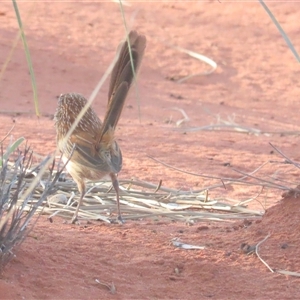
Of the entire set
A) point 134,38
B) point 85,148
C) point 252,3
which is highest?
point 134,38

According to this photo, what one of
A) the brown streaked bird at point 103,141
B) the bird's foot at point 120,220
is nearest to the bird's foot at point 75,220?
the brown streaked bird at point 103,141

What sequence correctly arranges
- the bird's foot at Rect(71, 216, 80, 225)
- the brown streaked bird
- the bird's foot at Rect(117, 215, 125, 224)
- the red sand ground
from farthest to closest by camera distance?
the bird's foot at Rect(117, 215, 125, 224) → the bird's foot at Rect(71, 216, 80, 225) → the brown streaked bird → the red sand ground

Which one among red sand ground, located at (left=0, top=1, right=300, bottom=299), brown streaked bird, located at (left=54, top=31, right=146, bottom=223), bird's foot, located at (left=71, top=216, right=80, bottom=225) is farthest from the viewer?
bird's foot, located at (left=71, top=216, right=80, bottom=225)

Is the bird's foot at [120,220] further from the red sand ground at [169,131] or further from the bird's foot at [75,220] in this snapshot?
the bird's foot at [75,220]

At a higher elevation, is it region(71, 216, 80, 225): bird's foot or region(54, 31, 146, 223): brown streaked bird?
region(54, 31, 146, 223): brown streaked bird

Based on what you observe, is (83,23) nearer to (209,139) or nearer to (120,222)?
(209,139)

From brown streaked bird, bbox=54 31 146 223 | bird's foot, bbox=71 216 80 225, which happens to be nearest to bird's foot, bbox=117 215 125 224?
brown streaked bird, bbox=54 31 146 223

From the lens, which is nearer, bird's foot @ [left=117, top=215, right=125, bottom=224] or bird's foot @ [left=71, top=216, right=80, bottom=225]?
bird's foot @ [left=71, top=216, right=80, bottom=225]

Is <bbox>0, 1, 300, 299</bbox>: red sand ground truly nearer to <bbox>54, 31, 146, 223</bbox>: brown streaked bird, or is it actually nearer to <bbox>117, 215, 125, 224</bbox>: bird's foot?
<bbox>117, 215, 125, 224</bbox>: bird's foot

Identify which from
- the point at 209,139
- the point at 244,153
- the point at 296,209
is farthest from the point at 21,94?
the point at 296,209
